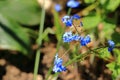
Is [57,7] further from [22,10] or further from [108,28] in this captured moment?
[108,28]

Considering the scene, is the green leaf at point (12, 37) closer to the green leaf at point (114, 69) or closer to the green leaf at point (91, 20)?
the green leaf at point (91, 20)

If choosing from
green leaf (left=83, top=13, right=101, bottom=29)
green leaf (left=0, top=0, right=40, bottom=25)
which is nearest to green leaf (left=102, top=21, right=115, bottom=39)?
green leaf (left=83, top=13, right=101, bottom=29)

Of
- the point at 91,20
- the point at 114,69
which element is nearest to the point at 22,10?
the point at 91,20

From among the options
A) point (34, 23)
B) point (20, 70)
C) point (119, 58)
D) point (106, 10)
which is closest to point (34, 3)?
point (34, 23)

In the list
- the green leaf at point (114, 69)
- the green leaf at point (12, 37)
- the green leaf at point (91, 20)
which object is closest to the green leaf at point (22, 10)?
the green leaf at point (12, 37)

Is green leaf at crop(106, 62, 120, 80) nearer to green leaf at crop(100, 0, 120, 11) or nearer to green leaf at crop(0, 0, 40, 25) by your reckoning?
green leaf at crop(100, 0, 120, 11)
